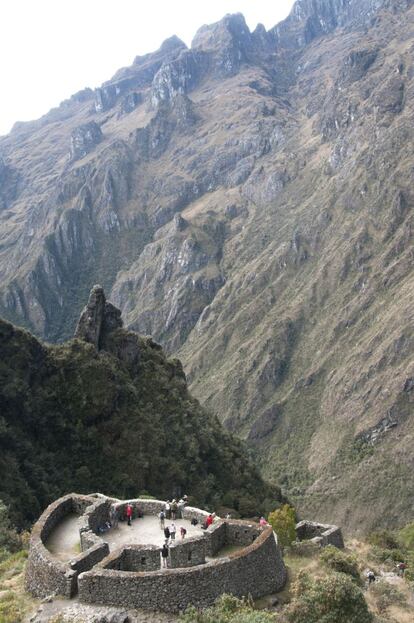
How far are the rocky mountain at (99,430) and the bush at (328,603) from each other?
35.4 meters

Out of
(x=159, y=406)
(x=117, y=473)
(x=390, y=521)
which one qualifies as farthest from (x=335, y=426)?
(x=117, y=473)

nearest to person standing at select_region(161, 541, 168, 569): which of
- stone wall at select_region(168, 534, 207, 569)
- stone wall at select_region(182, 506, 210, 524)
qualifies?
stone wall at select_region(168, 534, 207, 569)

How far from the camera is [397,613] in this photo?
27.4 metres

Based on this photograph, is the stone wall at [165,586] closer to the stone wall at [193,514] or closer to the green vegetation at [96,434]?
the stone wall at [193,514]

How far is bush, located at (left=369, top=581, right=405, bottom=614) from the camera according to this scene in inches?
1096

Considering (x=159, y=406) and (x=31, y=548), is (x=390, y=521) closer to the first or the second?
(x=159, y=406)

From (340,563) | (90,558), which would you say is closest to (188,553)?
(90,558)

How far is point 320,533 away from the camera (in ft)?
153

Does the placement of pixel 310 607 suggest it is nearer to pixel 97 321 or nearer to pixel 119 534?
pixel 119 534

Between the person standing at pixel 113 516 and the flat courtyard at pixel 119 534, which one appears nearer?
the flat courtyard at pixel 119 534

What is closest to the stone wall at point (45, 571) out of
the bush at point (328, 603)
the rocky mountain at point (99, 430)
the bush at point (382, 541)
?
the bush at point (328, 603)

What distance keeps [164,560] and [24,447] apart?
4308 centimetres

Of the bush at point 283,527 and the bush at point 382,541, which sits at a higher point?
the bush at point 283,527

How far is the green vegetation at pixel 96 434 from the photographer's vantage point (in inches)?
2425
